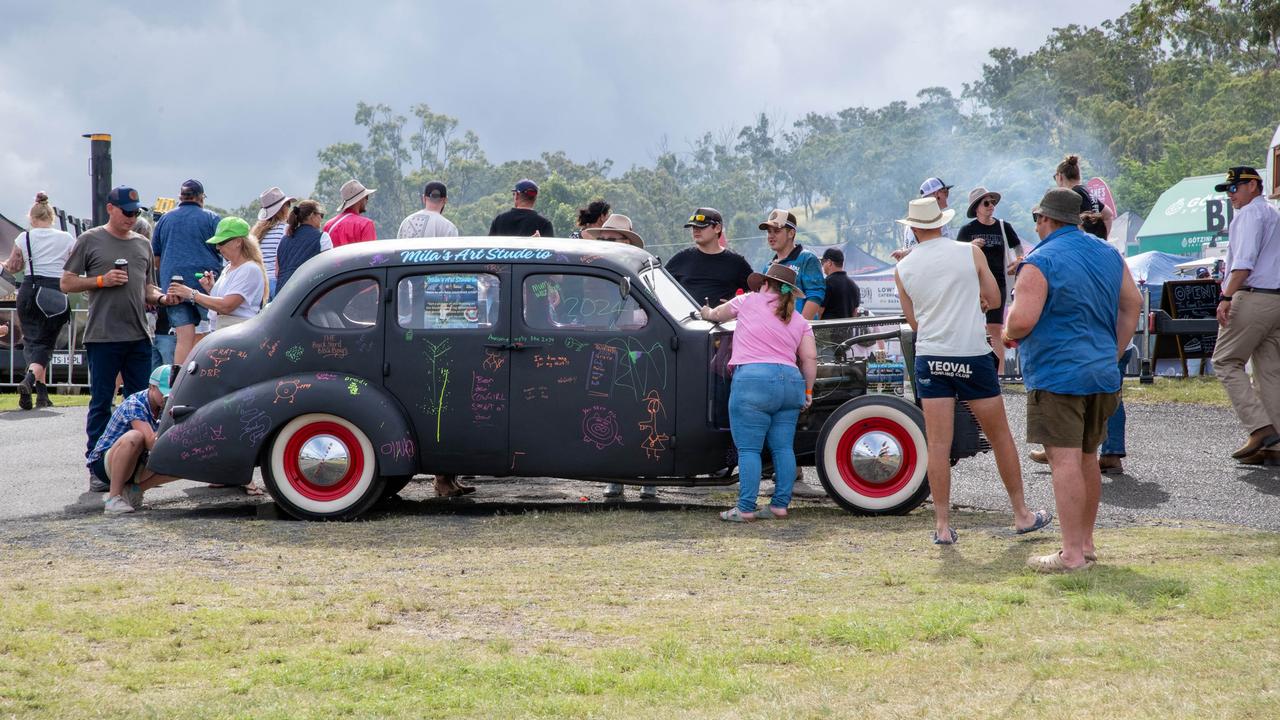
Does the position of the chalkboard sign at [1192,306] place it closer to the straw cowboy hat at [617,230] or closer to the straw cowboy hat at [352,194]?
the straw cowboy hat at [617,230]

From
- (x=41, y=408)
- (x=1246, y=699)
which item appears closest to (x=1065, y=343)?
(x=1246, y=699)

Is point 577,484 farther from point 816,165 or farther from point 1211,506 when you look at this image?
point 816,165

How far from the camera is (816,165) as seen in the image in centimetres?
11712

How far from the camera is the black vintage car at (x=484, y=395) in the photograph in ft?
25.7

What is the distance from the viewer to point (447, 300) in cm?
805

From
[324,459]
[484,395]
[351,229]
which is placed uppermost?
[351,229]

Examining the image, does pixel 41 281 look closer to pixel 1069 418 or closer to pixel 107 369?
pixel 107 369

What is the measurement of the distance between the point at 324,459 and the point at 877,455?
10.7 ft

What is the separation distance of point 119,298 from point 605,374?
12.7ft

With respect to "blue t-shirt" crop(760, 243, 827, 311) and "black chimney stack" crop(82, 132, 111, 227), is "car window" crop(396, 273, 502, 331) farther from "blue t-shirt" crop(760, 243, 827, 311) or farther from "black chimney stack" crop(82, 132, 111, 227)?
"black chimney stack" crop(82, 132, 111, 227)

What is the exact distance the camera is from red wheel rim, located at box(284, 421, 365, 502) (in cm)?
789

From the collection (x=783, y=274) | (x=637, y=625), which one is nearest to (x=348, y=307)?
(x=783, y=274)

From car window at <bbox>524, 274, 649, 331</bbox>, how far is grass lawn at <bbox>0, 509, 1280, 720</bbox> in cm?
135

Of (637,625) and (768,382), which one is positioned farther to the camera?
(768,382)
